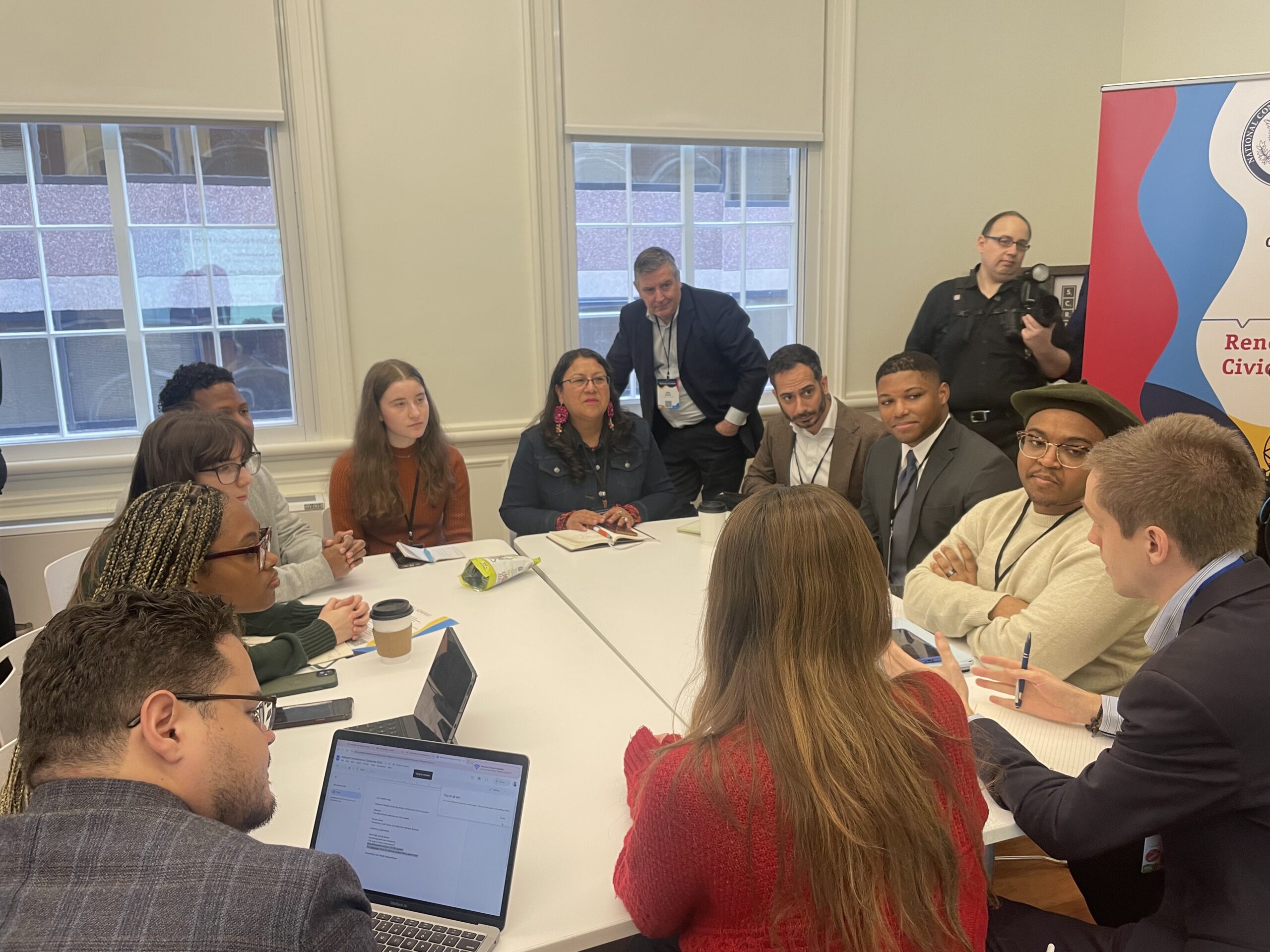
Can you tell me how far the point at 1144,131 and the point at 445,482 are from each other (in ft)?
10.0

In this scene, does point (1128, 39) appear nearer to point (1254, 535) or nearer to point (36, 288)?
point (1254, 535)

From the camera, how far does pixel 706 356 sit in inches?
169

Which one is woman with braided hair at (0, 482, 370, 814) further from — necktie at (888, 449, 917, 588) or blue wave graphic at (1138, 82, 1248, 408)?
blue wave graphic at (1138, 82, 1248, 408)

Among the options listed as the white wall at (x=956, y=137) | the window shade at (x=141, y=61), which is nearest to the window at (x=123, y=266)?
the window shade at (x=141, y=61)

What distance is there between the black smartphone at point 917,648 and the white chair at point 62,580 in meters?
2.08

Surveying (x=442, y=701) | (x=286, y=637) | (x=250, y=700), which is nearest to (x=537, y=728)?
(x=442, y=701)

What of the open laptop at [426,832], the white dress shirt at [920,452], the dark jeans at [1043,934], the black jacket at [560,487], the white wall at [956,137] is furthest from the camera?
the white wall at [956,137]

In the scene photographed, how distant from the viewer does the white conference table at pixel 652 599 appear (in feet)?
6.17

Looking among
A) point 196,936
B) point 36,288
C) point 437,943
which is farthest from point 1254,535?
point 36,288

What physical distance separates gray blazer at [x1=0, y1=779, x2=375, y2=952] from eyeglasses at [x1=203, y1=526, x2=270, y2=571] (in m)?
1.00

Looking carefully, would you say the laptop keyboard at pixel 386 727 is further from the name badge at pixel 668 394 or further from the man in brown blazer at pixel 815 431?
the name badge at pixel 668 394

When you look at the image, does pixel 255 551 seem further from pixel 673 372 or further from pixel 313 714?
pixel 673 372

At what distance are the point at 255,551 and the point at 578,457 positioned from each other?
5.40ft

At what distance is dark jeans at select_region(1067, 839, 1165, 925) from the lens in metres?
1.71
